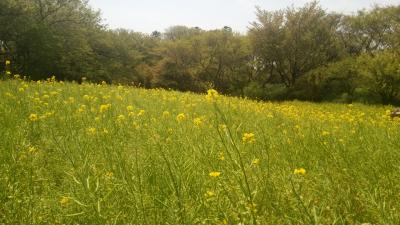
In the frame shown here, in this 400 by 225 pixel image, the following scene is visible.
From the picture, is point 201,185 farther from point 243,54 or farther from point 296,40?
point 243,54

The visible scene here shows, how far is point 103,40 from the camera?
30047 mm

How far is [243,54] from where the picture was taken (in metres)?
32.9

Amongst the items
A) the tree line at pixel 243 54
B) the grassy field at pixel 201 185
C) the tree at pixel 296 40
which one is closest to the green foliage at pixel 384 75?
→ the tree line at pixel 243 54

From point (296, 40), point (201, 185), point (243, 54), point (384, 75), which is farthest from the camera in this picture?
point (243, 54)

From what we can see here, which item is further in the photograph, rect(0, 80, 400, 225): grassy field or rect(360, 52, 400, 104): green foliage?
rect(360, 52, 400, 104): green foliage

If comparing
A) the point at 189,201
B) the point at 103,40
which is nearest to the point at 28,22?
the point at 103,40

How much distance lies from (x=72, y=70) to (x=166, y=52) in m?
11.6

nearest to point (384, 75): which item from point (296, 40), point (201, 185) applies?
point (296, 40)

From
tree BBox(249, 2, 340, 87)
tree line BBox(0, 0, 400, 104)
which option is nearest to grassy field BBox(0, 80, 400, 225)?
tree line BBox(0, 0, 400, 104)

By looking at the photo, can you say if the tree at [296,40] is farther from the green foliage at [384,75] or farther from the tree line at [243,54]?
the green foliage at [384,75]

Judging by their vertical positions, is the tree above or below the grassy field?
above

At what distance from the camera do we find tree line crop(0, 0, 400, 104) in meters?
22.1

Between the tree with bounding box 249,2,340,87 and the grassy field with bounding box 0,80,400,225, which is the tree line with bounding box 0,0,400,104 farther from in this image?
the grassy field with bounding box 0,80,400,225

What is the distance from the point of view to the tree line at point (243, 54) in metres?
22.1
